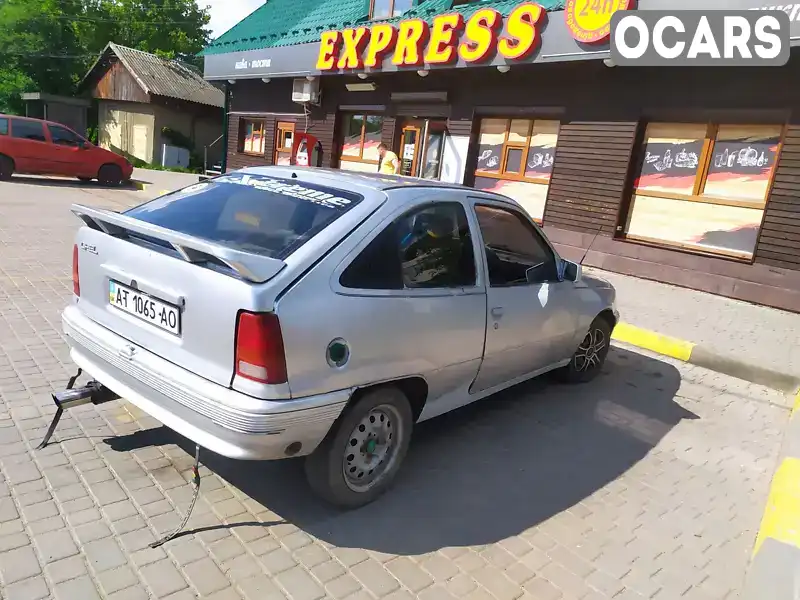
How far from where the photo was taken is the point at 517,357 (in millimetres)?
4082

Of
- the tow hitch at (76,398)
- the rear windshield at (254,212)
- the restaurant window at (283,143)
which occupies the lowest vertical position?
the tow hitch at (76,398)

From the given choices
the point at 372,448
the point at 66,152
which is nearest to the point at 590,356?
the point at 372,448

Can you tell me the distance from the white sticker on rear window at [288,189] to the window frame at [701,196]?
8.10 metres

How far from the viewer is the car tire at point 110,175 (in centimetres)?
1730

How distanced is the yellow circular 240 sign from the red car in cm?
1365

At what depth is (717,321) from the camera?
773cm

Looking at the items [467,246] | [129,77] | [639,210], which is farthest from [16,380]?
[129,77]

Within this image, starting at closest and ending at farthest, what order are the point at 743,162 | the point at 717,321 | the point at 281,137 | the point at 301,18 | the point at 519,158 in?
the point at 717,321
the point at 743,162
the point at 519,158
the point at 301,18
the point at 281,137

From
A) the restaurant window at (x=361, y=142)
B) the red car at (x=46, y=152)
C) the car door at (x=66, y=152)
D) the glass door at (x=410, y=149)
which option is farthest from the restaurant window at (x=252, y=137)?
the glass door at (x=410, y=149)

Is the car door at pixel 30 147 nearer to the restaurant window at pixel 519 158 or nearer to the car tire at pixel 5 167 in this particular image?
the car tire at pixel 5 167

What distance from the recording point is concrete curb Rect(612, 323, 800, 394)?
589cm

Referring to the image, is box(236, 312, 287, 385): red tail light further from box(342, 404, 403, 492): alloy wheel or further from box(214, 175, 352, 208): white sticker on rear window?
box(214, 175, 352, 208): white sticker on rear window

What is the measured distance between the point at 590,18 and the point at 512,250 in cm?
699

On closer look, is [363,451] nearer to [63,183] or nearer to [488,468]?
[488,468]
